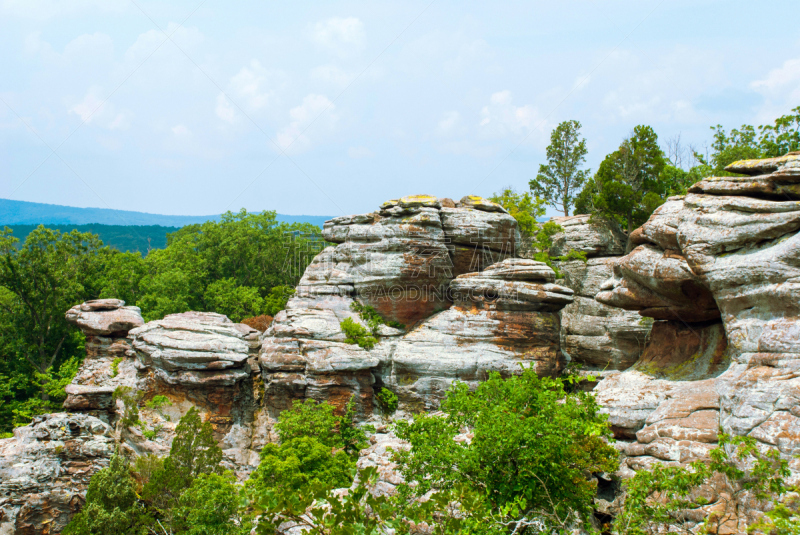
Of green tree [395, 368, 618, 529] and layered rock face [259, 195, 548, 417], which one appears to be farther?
layered rock face [259, 195, 548, 417]

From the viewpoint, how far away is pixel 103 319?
28.3m

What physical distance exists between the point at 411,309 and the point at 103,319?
58.8ft

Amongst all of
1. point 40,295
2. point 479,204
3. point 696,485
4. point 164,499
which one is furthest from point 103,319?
point 696,485

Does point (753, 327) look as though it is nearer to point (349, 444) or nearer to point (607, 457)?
point (607, 457)

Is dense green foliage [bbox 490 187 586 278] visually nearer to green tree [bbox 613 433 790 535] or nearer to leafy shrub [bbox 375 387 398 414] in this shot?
leafy shrub [bbox 375 387 398 414]

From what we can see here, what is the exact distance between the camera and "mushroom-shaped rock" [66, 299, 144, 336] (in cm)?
2808

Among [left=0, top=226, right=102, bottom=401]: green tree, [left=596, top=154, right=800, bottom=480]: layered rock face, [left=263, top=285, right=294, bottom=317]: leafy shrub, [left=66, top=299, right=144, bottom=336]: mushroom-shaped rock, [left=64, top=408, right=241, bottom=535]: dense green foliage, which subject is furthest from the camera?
[left=263, top=285, right=294, bottom=317]: leafy shrub

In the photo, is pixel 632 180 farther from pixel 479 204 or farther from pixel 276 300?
pixel 276 300

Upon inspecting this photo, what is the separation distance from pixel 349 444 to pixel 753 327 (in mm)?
16487

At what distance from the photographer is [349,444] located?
22.6 m

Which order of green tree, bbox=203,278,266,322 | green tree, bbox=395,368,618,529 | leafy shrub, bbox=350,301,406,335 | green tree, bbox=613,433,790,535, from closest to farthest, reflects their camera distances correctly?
green tree, bbox=613,433,790,535, green tree, bbox=395,368,618,529, leafy shrub, bbox=350,301,406,335, green tree, bbox=203,278,266,322

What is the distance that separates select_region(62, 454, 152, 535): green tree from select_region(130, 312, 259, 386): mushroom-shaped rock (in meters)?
8.00

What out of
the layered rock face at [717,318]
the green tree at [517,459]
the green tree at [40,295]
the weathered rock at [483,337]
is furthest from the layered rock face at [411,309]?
the green tree at [40,295]

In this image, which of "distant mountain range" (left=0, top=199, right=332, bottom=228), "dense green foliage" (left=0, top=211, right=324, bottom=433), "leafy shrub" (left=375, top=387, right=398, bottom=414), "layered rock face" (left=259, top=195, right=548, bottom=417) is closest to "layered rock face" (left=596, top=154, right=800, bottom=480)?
"layered rock face" (left=259, top=195, right=548, bottom=417)
